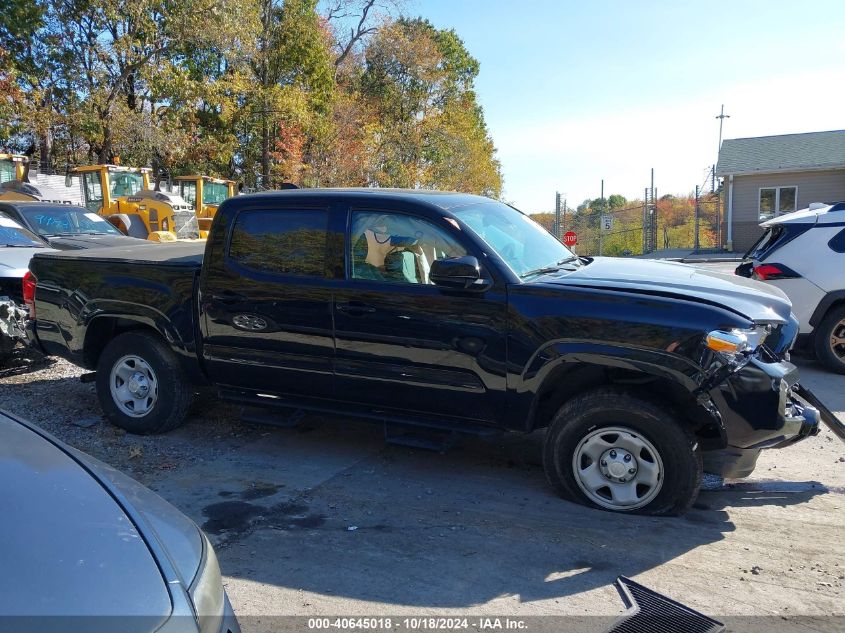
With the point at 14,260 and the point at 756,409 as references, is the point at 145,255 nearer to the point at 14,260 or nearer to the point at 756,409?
the point at 14,260

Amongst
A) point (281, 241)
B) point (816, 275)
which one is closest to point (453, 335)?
point (281, 241)

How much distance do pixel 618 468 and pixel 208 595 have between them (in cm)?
268

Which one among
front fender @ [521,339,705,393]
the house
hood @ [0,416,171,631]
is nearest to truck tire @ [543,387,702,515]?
front fender @ [521,339,705,393]

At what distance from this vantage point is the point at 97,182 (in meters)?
19.7

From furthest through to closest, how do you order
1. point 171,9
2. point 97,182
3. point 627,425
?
point 171,9 < point 97,182 < point 627,425

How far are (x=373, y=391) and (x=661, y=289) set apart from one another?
76.5 inches

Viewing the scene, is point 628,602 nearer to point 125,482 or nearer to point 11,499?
point 125,482

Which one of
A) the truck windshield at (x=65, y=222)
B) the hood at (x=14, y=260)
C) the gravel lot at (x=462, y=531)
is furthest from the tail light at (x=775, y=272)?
the truck windshield at (x=65, y=222)

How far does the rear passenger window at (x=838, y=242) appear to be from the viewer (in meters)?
7.75

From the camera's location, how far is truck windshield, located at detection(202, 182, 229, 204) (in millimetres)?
24156

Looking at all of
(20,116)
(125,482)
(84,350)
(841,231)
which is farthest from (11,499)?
(20,116)

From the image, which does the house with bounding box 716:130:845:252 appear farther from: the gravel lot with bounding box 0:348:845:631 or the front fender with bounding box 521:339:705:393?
the front fender with bounding box 521:339:705:393

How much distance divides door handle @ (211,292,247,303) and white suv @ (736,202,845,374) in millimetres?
5685

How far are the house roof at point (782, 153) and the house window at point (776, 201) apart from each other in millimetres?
899
